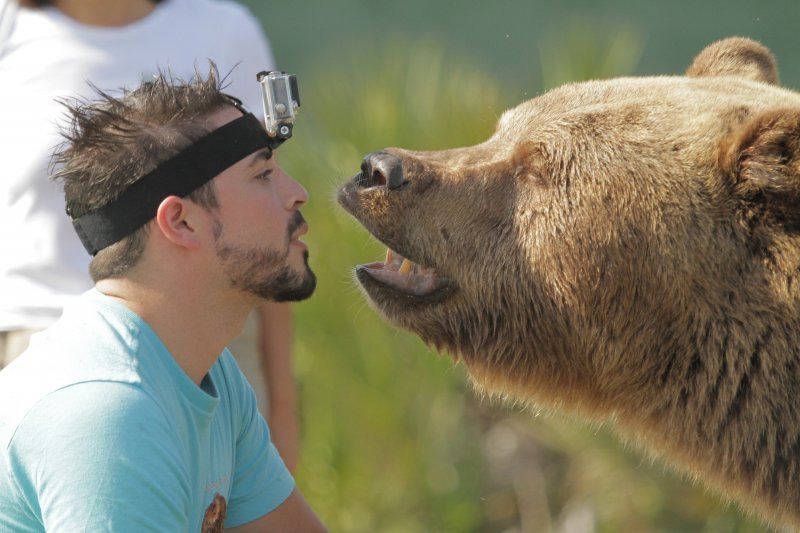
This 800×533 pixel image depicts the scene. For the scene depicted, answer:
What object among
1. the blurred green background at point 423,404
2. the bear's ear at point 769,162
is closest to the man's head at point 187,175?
the bear's ear at point 769,162

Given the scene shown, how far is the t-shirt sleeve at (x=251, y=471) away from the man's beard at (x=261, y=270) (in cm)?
37

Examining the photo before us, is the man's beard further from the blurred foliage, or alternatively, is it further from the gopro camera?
the blurred foliage

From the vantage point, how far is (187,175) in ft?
10.8

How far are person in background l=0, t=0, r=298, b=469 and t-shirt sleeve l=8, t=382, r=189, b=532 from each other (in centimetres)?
99

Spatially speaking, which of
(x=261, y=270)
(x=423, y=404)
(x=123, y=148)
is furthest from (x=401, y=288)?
(x=423, y=404)

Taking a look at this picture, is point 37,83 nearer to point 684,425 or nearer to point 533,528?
point 684,425

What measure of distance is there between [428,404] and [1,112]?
3.25 metres

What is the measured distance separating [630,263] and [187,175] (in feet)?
4.01

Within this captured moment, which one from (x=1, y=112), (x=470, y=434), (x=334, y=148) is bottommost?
(x=470, y=434)

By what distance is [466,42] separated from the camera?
25.6 ft

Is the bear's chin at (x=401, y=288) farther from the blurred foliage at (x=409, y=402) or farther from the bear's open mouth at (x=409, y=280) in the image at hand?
the blurred foliage at (x=409, y=402)

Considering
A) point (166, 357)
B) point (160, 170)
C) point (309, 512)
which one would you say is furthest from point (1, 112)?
point (309, 512)

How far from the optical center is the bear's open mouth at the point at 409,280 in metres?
3.60

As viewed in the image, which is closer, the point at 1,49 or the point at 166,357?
the point at 166,357
